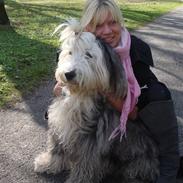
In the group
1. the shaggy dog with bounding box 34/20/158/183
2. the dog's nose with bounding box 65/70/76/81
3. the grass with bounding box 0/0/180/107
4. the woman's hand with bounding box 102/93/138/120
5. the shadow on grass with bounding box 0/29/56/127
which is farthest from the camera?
the grass with bounding box 0/0/180/107

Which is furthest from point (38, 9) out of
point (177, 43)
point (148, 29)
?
point (177, 43)

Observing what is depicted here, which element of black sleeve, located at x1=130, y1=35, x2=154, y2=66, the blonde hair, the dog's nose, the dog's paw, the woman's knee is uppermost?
the blonde hair

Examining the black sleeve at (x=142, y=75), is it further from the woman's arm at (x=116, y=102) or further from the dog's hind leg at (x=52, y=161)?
the dog's hind leg at (x=52, y=161)

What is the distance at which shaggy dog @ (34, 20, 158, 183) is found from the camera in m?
3.35

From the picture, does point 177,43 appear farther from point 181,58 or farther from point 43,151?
point 43,151

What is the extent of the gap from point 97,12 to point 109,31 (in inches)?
6.5

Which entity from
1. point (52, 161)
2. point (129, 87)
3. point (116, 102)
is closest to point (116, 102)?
point (116, 102)

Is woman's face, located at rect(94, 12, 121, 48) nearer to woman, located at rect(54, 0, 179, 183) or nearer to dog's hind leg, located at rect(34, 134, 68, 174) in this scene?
woman, located at rect(54, 0, 179, 183)

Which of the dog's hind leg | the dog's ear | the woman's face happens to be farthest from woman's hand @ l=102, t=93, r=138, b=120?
the dog's hind leg

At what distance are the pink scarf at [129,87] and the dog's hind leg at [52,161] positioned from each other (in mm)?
662

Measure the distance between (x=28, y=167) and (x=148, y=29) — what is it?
8.93 metres

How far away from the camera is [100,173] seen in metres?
3.86

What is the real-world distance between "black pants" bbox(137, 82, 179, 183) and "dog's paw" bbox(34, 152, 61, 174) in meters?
0.88

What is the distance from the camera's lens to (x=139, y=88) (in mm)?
3734
